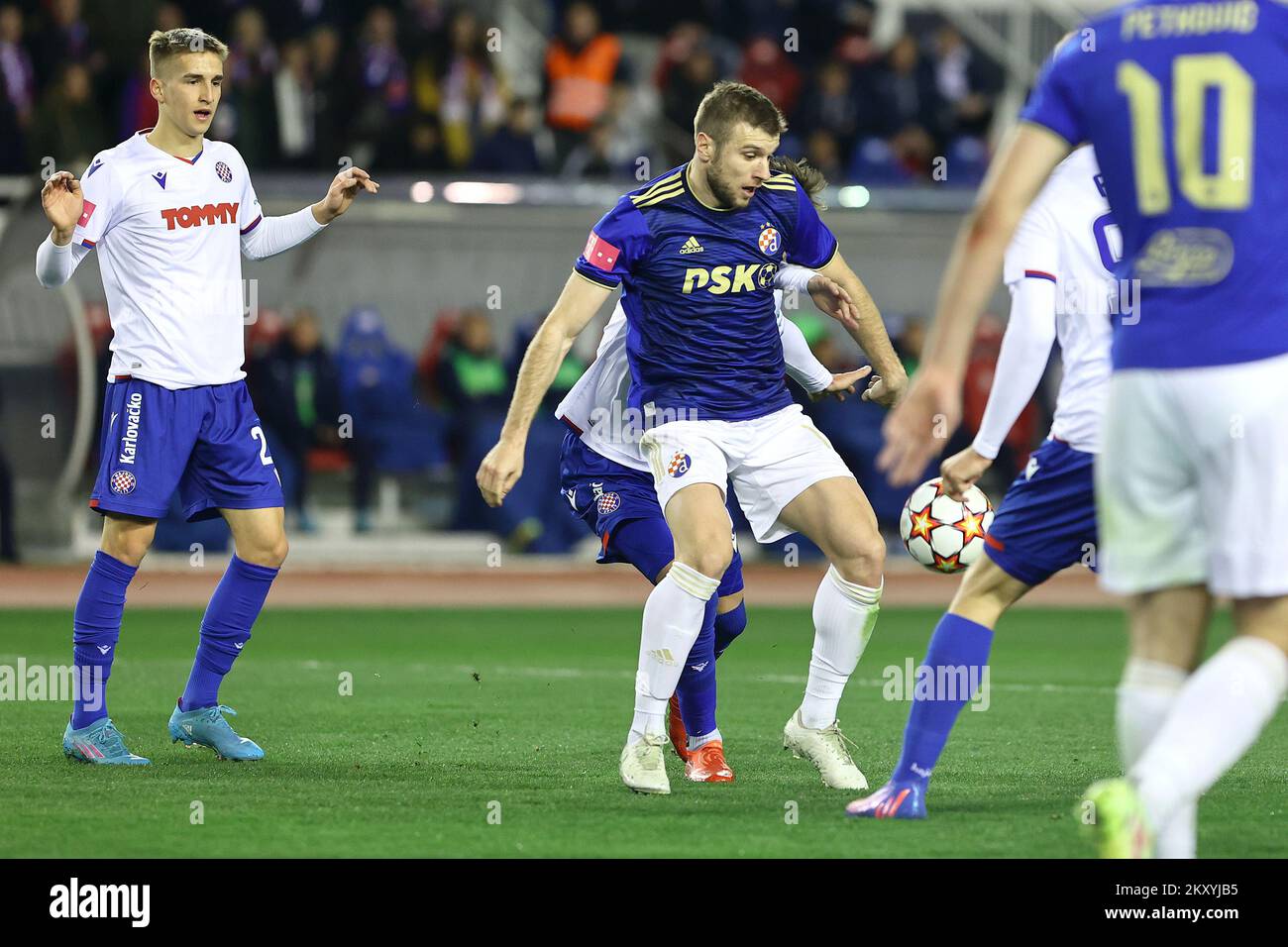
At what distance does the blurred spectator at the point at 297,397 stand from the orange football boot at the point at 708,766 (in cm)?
978

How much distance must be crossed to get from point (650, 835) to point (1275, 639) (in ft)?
6.67

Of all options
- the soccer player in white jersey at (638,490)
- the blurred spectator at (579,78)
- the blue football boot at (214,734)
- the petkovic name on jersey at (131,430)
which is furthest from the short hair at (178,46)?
the blurred spectator at (579,78)

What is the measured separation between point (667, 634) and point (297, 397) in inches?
412

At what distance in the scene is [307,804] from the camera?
6.02 meters

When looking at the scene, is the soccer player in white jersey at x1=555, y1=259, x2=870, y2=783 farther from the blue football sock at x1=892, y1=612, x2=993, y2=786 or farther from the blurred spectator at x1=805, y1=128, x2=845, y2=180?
the blurred spectator at x1=805, y1=128, x2=845, y2=180

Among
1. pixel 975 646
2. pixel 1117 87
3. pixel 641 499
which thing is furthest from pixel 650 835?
pixel 1117 87

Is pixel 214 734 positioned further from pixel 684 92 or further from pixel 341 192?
pixel 684 92

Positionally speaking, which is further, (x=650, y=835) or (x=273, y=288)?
(x=273, y=288)

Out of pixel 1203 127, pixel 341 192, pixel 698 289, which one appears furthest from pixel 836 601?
pixel 1203 127

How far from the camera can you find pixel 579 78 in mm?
18375

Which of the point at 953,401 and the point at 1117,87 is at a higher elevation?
the point at 1117,87

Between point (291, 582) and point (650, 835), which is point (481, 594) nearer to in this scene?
point (291, 582)

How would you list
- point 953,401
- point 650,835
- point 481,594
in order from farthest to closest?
point 481,594
point 650,835
point 953,401

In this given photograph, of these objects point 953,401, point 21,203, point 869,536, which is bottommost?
point 869,536
